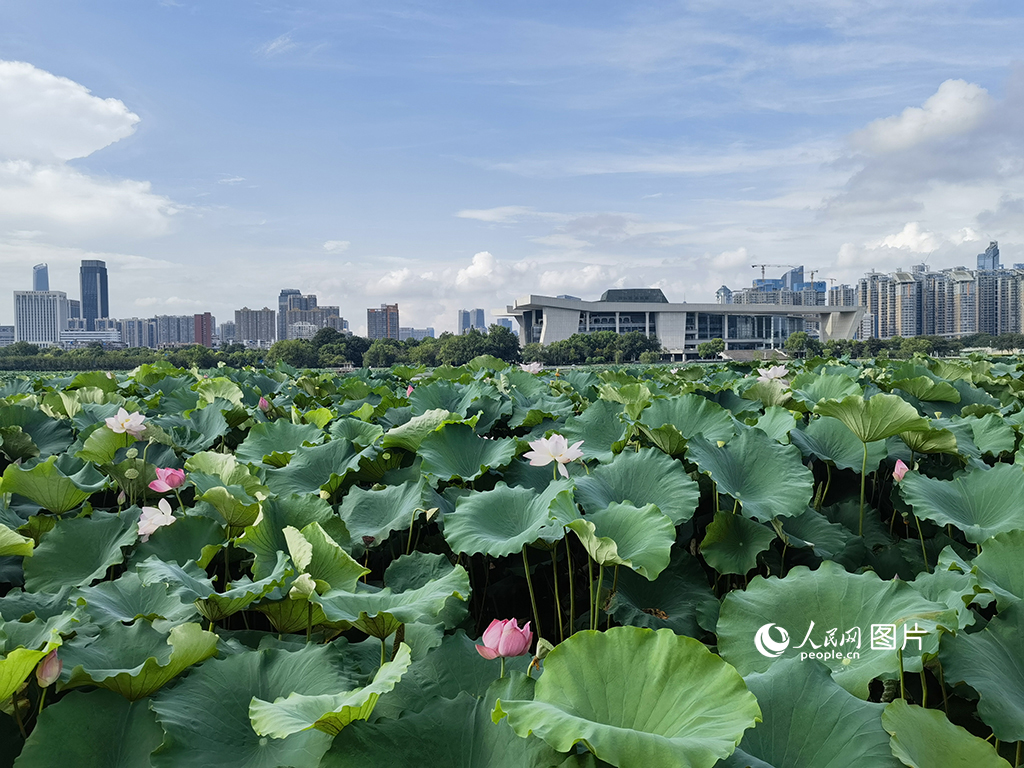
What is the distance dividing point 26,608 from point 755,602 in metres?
0.93

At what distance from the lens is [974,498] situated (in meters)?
1.23

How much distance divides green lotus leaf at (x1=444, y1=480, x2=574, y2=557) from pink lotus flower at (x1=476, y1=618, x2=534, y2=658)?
0.24 metres

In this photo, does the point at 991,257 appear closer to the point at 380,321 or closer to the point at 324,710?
the point at 380,321

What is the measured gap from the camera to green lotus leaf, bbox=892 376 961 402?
6.47ft

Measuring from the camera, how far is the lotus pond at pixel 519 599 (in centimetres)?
53

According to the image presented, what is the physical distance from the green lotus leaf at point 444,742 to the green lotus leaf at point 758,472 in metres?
0.69

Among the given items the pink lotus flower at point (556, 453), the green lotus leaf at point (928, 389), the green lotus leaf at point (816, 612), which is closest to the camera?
the green lotus leaf at point (816, 612)

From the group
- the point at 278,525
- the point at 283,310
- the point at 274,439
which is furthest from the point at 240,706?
the point at 283,310

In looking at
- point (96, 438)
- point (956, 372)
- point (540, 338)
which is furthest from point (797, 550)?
point (540, 338)

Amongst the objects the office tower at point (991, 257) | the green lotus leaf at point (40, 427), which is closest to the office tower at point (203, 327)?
the green lotus leaf at point (40, 427)

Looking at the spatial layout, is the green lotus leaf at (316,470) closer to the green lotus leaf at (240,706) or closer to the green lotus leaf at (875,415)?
the green lotus leaf at (240,706)

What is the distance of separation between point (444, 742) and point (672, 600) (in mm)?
638

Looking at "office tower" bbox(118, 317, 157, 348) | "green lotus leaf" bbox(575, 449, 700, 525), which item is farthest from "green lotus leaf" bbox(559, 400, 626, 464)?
"office tower" bbox(118, 317, 157, 348)

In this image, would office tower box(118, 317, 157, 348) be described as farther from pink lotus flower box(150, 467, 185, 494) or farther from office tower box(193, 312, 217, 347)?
pink lotus flower box(150, 467, 185, 494)
